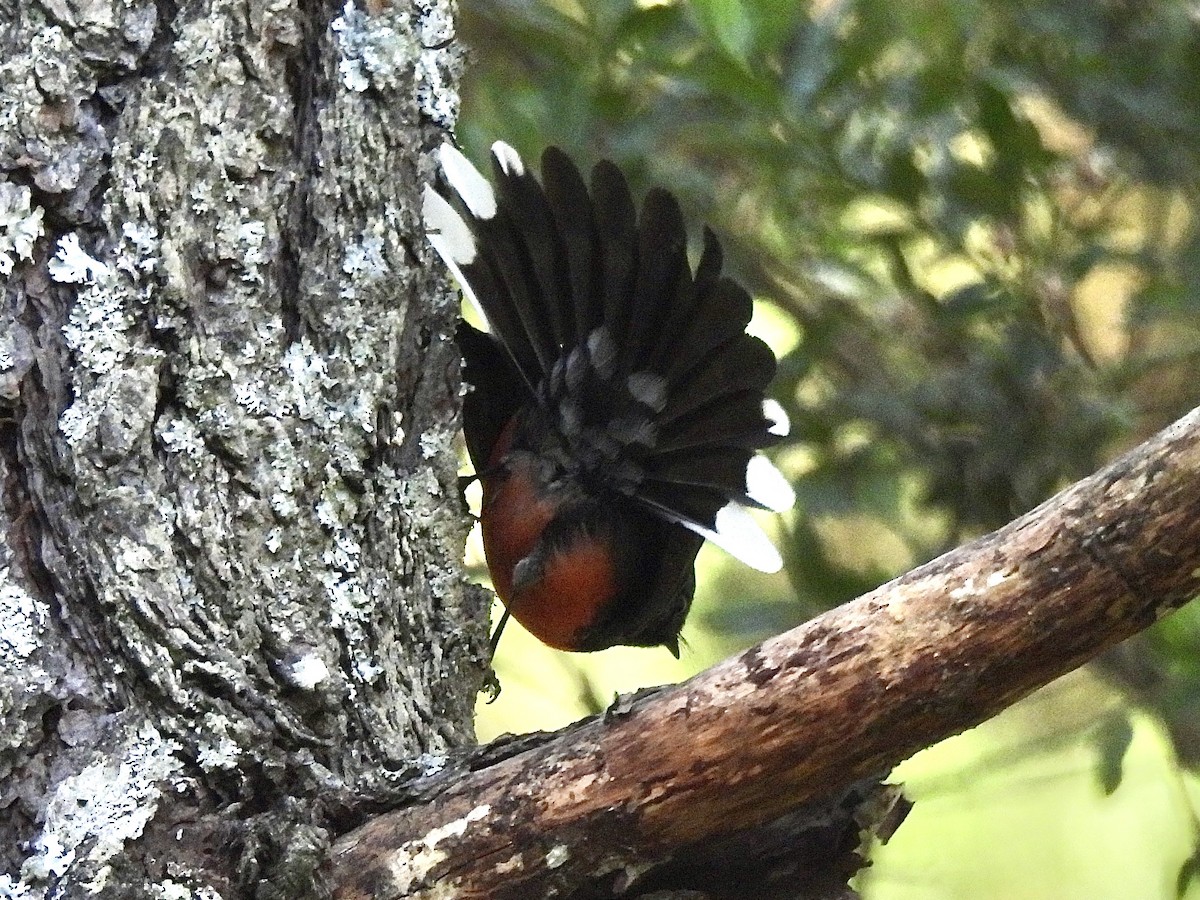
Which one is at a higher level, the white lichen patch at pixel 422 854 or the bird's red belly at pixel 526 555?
the bird's red belly at pixel 526 555

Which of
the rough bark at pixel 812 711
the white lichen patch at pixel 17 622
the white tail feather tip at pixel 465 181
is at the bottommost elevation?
the rough bark at pixel 812 711

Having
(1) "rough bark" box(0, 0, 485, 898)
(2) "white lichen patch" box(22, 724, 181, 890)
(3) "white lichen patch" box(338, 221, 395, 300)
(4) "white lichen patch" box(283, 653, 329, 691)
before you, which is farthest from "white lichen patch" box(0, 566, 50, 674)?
(3) "white lichen patch" box(338, 221, 395, 300)

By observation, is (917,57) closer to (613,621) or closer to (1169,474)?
(613,621)

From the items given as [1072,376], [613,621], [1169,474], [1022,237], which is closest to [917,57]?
[1022,237]

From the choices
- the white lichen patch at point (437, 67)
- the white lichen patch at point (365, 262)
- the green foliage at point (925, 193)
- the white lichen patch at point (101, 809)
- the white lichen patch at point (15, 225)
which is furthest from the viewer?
the green foliage at point (925, 193)

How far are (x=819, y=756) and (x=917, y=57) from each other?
2.21m

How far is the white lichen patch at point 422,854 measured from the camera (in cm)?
131

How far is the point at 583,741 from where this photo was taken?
1.32m

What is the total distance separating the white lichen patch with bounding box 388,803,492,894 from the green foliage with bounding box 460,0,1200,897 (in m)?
1.27

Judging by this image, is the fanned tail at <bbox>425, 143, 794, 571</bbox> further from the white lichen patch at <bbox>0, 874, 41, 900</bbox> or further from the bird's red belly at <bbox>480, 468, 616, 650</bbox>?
the white lichen patch at <bbox>0, 874, 41, 900</bbox>

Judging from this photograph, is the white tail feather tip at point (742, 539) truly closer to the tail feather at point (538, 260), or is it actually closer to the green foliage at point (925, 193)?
the tail feather at point (538, 260)

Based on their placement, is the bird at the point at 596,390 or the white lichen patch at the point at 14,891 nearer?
the white lichen patch at the point at 14,891

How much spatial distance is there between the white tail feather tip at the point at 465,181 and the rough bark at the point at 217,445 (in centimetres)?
4

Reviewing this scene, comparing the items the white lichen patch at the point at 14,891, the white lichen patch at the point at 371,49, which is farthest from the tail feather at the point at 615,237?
the white lichen patch at the point at 14,891
